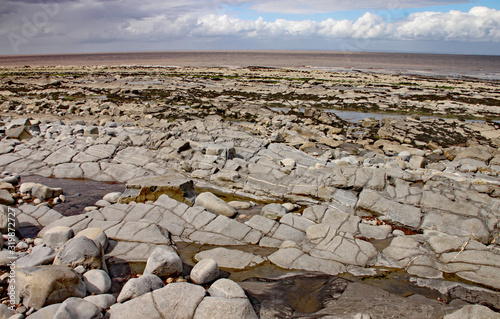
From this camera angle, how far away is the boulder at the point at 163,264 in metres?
5.00

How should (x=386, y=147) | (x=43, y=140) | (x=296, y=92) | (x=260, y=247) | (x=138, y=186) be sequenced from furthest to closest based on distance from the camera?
(x=296, y=92) < (x=386, y=147) < (x=43, y=140) < (x=138, y=186) < (x=260, y=247)

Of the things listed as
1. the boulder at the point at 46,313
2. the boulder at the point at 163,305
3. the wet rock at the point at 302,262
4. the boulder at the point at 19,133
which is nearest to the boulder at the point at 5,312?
the boulder at the point at 46,313

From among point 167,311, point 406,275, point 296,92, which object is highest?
point 296,92

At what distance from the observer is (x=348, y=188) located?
853 centimetres

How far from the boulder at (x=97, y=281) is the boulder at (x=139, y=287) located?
0.40 meters

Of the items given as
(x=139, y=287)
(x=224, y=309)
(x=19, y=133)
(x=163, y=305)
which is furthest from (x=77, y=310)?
(x=19, y=133)

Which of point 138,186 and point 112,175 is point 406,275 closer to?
point 138,186

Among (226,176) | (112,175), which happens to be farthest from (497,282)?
(112,175)

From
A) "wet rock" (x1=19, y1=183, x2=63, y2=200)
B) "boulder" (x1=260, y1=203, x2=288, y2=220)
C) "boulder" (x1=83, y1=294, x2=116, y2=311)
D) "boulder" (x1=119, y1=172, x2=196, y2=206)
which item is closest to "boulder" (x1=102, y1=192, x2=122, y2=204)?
"boulder" (x1=119, y1=172, x2=196, y2=206)

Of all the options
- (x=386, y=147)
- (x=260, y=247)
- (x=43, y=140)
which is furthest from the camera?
(x=386, y=147)

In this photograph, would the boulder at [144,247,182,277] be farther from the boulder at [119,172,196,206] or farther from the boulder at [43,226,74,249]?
the boulder at [119,172,196,206]

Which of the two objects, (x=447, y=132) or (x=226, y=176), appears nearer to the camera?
(x=226, y=176)

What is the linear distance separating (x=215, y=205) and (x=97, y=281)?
3.39m

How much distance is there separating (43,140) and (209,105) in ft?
36.1
